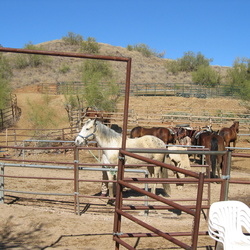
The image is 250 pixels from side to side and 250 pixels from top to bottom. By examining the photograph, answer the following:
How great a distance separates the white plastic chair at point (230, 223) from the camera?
2.79 meters

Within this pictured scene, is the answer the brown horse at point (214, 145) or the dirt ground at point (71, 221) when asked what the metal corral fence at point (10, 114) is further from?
the brown horse at point (214, 145)

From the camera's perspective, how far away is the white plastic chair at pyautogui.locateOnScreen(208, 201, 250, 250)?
279 cm

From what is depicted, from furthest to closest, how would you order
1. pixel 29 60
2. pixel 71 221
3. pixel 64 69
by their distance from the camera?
pixel 29 60 < pixel 64 69 < pixel 71 221

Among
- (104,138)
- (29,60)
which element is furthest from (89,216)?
(29,60)

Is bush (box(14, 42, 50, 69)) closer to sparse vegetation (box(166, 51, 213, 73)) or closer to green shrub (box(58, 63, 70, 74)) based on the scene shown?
green shrub (box(58, 63, 70, 74))

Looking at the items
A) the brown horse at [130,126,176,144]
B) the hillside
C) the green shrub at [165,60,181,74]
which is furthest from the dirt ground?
the green shrub at [165,60,181,74]

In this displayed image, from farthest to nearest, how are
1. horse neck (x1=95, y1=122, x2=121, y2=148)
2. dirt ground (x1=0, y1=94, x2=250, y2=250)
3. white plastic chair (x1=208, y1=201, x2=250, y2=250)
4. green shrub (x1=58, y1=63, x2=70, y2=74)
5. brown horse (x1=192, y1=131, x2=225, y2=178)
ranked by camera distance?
1. green shrub (x1=58, y1=63, x2=70, y2=74)
2. brown horse (x1=192, y1=131, x2=225, y2=178)
3. horse neck (x1=95, y1=122, x2=121, y2=148)
4. dirt ground (x1=0, y1=94, x2=250, y2=250)
5. white plastic chair (x1=208, y1=201, x2=250, y2=250)

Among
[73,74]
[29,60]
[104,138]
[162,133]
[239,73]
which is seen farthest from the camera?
[29,60]

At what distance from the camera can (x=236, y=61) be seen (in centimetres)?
4169

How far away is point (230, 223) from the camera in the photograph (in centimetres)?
296

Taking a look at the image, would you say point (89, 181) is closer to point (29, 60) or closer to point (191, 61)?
point (29, 60)

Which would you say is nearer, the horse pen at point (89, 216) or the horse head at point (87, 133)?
the horse pen at point (89, 216)

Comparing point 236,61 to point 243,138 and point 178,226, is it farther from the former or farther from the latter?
point 178,226

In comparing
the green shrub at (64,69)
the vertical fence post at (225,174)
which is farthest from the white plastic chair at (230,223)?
the green shrub at (64,69)
